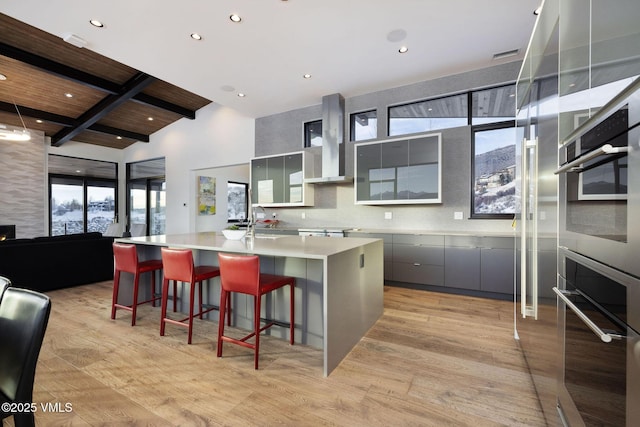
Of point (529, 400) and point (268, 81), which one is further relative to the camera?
point (268, 81)

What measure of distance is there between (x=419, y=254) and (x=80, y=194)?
31.2 feet

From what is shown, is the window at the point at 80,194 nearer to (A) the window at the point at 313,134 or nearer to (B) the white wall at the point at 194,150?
(B) the white wall at the point at 194,150

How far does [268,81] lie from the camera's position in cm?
446

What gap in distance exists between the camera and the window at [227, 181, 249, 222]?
8.84 meters

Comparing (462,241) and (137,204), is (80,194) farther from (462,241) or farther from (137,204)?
(462,241)

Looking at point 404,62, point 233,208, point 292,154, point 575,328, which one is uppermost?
point 404,62

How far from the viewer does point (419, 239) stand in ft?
13.3

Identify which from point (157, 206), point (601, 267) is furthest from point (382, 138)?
point (157, 206)

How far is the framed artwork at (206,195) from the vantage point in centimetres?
762

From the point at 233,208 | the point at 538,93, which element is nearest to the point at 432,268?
the point at 538,93

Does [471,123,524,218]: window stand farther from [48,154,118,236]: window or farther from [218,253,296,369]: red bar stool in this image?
[48,154,118,236]: window

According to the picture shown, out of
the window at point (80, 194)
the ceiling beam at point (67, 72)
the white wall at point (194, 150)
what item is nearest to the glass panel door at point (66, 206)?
the window at point (80, 194)

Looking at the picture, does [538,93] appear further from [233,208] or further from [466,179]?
[233,208]

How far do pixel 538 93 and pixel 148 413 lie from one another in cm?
303
